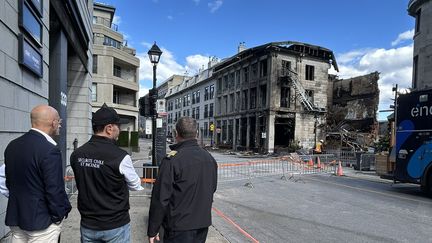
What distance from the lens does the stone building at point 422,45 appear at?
21.1 meters

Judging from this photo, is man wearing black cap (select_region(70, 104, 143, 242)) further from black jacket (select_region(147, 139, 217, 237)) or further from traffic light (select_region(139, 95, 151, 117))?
traffic light (select_region(139, 95, 151, 117))

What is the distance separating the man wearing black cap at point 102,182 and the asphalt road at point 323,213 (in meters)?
3.53

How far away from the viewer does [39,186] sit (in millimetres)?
2902

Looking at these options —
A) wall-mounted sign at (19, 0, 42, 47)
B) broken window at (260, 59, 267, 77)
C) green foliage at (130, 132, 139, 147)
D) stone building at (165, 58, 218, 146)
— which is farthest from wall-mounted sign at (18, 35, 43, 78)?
stone building at (165, 58, 218, 146)

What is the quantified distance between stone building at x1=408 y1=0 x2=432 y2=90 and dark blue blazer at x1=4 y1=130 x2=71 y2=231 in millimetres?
22370

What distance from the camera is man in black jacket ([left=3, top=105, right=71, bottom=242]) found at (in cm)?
288

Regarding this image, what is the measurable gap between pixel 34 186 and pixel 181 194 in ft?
3.98

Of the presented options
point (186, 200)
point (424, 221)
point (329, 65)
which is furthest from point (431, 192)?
point (329, 65)

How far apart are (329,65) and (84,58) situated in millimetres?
36365

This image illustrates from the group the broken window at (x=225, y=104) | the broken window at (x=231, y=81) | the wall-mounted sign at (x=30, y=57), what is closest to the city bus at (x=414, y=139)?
the wall-mounted sign at (x=30, y=57)

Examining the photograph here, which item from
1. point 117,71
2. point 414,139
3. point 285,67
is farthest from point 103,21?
point 414,139

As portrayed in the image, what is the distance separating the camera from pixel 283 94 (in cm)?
4081

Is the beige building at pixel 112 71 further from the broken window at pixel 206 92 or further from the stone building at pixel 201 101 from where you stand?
the broken window at pixel 206 92

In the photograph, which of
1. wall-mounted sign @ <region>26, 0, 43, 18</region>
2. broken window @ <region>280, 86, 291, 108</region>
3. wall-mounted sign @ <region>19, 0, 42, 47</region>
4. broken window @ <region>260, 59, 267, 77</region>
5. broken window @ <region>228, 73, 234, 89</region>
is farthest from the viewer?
broken window @ <region>228, 73, 234, 89</region>
